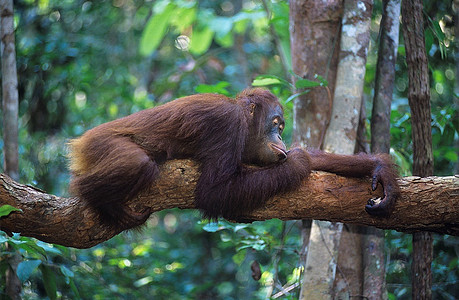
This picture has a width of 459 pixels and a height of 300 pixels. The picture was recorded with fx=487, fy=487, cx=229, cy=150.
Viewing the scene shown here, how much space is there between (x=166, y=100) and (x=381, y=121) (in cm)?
396

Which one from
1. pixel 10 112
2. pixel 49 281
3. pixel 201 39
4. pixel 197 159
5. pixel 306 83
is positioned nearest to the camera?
pixel 197 159

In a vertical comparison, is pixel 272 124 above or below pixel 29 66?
below

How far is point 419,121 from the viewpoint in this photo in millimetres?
3840

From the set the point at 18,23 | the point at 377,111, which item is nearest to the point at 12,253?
the point at 377,111

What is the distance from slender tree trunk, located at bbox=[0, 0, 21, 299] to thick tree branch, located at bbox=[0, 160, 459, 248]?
1.09 m

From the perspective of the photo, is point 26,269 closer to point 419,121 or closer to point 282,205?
point 282,205

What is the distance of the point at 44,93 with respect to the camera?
21.5 feet

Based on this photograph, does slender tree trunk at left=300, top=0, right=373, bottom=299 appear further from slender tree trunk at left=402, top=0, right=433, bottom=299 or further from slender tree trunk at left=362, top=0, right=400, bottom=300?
slender tree trunk at left=402, top=0, right=433, bottom=299

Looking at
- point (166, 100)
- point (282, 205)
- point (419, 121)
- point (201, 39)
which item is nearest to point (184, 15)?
point (201, 39)

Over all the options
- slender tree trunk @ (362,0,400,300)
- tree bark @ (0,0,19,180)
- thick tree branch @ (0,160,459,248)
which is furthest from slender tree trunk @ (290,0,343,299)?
tree bark @ (0,0,19,180)

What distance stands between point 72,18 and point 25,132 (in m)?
2.13

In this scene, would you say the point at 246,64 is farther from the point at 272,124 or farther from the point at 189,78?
the point at 272,124

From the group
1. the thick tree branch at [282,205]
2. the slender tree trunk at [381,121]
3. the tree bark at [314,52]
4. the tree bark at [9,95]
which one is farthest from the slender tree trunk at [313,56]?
the tree bark at [9,95]

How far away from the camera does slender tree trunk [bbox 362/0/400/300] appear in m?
4.11
